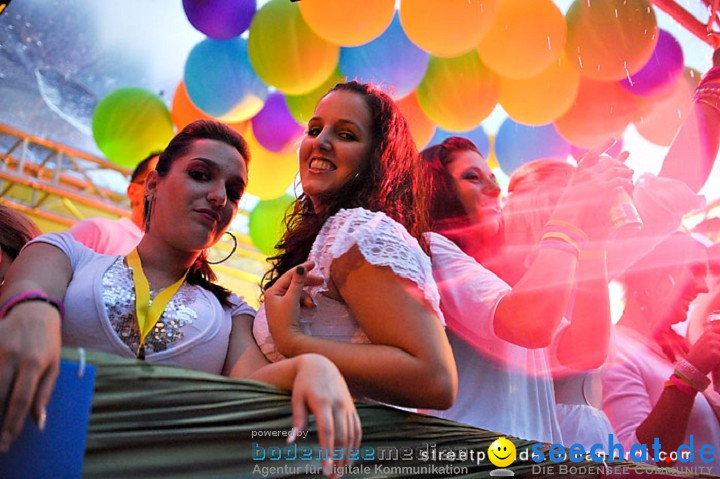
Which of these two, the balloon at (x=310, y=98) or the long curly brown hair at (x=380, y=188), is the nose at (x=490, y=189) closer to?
the long curly brown hair at (x=380, y=188)

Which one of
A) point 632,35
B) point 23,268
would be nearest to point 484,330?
point 23,268

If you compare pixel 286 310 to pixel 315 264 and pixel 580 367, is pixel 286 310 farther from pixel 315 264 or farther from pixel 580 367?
pixel 580 367

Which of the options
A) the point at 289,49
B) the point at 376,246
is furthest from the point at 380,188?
the point at 289,49

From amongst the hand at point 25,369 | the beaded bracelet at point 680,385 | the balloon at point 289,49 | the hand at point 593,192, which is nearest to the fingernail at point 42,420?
the hand at point 25,369

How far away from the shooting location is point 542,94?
245 centimetres

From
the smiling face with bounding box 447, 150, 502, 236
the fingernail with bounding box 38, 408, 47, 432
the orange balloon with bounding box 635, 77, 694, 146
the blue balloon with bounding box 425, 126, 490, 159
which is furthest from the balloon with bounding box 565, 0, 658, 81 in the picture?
the fingernail with bounding box 38, 408, 47, 432

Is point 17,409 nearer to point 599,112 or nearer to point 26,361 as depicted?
point 26,361

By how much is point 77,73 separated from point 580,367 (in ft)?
13.1

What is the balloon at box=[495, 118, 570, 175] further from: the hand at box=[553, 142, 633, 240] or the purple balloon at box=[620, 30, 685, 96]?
the hand at box=[553, 142, 633, 240]

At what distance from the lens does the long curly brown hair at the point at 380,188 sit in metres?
1.32

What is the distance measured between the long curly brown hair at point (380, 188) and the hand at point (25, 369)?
1.87 ft

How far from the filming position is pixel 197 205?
137cm

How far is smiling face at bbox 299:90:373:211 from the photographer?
1.36m

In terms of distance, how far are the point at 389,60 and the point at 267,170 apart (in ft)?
2.10
